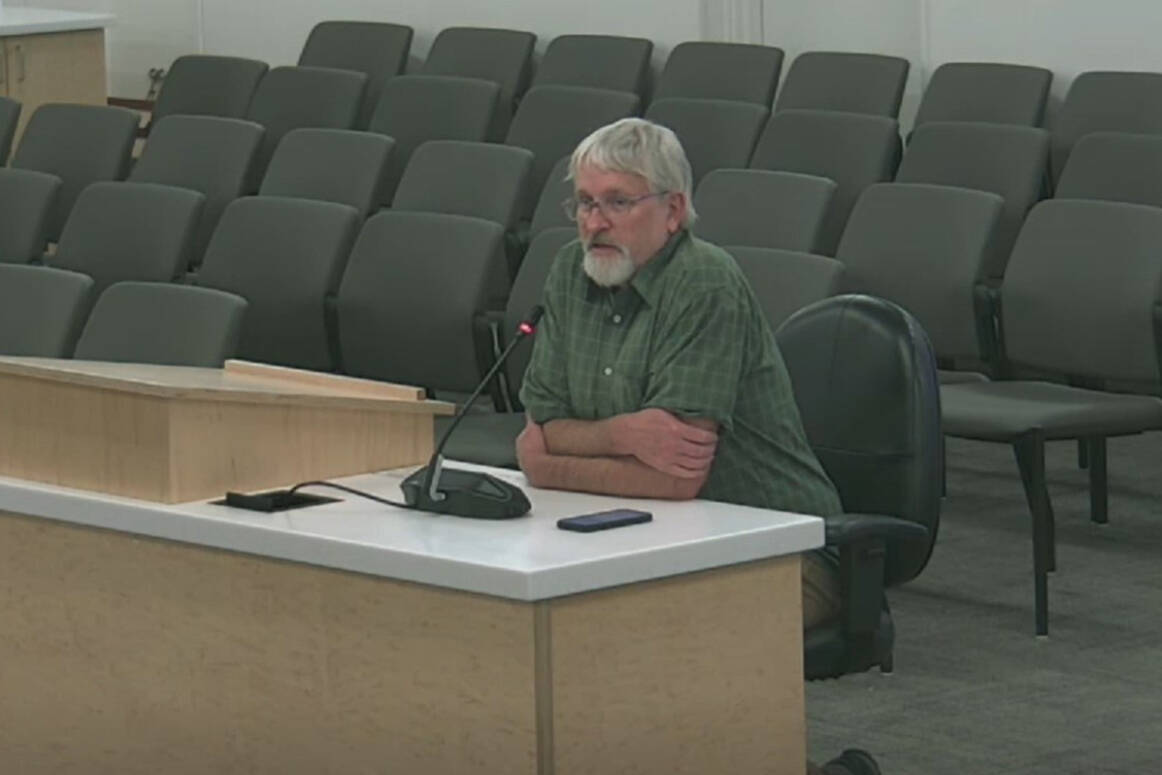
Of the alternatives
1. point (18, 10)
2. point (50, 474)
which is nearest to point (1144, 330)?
point (50, 474)

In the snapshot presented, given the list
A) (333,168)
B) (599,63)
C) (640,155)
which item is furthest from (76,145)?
(640,155)

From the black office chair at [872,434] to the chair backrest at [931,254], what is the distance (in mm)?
1839

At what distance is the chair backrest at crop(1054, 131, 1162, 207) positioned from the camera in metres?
6.38

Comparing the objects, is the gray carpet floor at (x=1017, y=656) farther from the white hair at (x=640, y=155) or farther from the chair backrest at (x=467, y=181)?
the chair backrest at (x=467, y=181)

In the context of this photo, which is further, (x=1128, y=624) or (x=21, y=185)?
(x=21, y=185)

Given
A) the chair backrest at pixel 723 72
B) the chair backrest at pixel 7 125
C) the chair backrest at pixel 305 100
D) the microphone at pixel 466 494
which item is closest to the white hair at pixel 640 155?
the microphone at pixel 466 494

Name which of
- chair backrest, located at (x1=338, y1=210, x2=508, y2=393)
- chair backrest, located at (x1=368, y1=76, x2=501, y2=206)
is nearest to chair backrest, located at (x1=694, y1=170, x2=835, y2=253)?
chair backrest, located at (x1=338, y1=210, x2=508, y2=393)

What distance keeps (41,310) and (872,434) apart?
224 centimetres

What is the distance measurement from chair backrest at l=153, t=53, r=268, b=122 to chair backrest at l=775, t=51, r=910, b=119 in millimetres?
2049

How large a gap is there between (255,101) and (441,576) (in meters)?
5.66

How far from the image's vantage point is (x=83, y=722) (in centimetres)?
360

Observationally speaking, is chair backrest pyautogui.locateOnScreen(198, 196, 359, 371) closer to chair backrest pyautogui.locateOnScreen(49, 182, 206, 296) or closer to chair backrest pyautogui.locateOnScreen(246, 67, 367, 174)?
chair backrest pyautogui.locateOnScreen(49, 182, 206, 296)

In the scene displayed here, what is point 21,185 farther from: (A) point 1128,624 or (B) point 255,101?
(A) point 1128,624

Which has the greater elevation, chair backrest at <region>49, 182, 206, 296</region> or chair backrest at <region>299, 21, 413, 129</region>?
chair backrest at <region>299, 21, 413, 129</region>
